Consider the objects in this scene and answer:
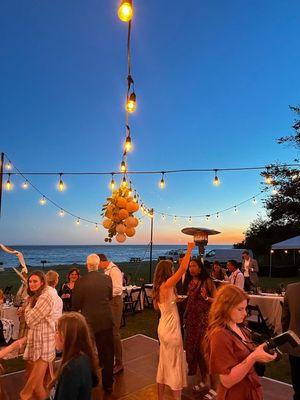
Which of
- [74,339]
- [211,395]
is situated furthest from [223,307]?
[211,395]

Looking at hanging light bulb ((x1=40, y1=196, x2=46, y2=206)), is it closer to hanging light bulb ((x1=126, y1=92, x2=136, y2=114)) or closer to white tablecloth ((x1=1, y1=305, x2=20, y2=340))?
white tablecloth ((x1=1, y1=305, x2=20, y2=340))

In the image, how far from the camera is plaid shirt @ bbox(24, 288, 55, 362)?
11.5 feet

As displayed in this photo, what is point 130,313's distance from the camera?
31.4ft

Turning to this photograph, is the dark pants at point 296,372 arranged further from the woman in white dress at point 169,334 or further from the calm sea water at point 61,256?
the calm sea water at point 61,256

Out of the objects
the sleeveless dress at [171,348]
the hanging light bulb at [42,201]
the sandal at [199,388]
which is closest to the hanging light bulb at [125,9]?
the sleeveless dress at [171,348]

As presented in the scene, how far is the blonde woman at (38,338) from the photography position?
3500mm

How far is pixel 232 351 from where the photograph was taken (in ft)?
6.42

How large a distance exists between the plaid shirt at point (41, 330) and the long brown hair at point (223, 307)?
79.5 inches

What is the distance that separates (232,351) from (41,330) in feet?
7.64

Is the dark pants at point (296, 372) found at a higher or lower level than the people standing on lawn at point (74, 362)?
lower

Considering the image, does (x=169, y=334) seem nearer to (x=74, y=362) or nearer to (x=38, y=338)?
(x=38, y=338)

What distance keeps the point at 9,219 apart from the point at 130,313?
2870 cm

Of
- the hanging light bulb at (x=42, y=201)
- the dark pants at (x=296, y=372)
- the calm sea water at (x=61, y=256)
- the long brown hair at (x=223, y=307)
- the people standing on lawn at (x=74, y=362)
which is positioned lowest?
the calm sea water at (x=61, y=256)

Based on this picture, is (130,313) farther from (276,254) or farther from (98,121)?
(276,254)
